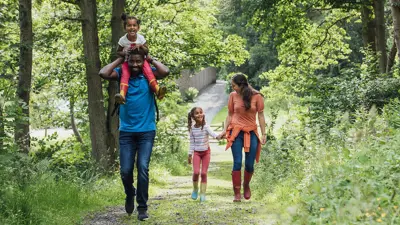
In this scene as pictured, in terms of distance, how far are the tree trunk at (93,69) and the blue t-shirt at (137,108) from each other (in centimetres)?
608

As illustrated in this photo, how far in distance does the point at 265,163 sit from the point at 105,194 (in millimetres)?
4017

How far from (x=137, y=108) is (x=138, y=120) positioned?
144 mm

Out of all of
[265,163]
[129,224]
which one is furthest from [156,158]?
[129,224]

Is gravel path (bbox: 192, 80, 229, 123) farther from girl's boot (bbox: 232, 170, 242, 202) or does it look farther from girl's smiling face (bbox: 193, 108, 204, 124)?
girl's boot (bbox: 232, 170, 242, 202)

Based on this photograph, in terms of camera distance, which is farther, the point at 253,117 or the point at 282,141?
the point at 282,141

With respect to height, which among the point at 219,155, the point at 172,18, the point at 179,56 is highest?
the point at 172,18

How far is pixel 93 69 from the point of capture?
13695mm

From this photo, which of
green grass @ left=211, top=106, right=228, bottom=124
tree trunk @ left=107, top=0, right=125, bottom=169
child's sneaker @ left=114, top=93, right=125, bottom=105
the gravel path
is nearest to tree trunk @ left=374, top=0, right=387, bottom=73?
tree trunk @ left=107, top=0, right=125, bottom=169

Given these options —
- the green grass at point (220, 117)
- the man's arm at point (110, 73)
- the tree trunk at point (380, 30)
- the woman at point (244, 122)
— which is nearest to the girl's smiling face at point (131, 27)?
the man's arm at point (110, 73)

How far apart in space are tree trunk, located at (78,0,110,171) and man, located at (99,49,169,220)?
5922mm

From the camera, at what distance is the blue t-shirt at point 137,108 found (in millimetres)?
7496

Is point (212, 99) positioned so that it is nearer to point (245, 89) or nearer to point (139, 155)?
point (245, 89)

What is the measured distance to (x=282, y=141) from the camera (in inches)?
512

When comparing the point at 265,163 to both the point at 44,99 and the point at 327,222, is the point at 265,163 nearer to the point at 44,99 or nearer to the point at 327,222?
the point at 327,222
